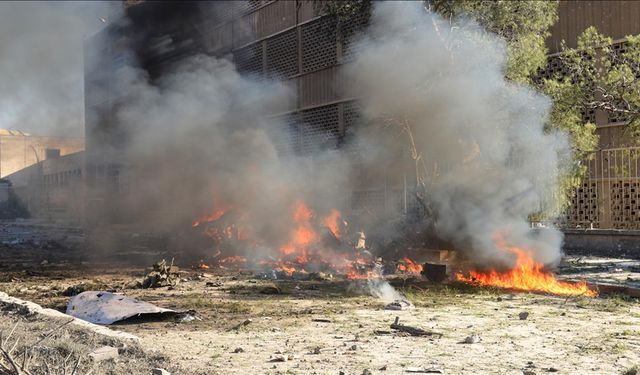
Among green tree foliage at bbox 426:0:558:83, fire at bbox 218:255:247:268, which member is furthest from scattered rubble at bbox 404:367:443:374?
green tree foliage at bbox 426:0:558:83

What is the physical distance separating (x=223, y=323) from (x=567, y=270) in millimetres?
7167

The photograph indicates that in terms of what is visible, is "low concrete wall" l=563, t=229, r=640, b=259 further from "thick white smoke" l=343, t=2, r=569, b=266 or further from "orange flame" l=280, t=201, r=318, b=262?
"orange flame" l=280, t=201, r=318, b=262

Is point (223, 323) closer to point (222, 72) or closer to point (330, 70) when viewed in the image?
point (222, 72)

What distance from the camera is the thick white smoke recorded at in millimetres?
10422

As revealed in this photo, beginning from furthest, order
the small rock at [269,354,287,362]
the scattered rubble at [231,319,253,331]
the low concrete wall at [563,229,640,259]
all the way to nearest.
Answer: the low concrete wall at [563,229,640,259] < the scattered rubble at [231,319,253,331] < the small rock at [269,354,287,362]

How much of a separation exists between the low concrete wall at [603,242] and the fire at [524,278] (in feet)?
16.4

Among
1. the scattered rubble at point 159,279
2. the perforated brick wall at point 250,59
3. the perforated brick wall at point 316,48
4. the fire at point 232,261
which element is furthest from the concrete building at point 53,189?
the scattered rubble at point 159,279

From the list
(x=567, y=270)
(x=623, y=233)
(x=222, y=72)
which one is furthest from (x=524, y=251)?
(x=222, y=72)

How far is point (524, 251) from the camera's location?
976cm

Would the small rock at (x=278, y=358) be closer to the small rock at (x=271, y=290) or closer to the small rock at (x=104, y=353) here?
the small rock at (x=104, y=353)

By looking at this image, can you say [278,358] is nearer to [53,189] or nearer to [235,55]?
[235,55]

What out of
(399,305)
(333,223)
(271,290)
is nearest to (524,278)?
(399,305)

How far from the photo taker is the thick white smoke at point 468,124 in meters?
10.4

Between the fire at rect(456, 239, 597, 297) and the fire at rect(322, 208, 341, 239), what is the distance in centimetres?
470
